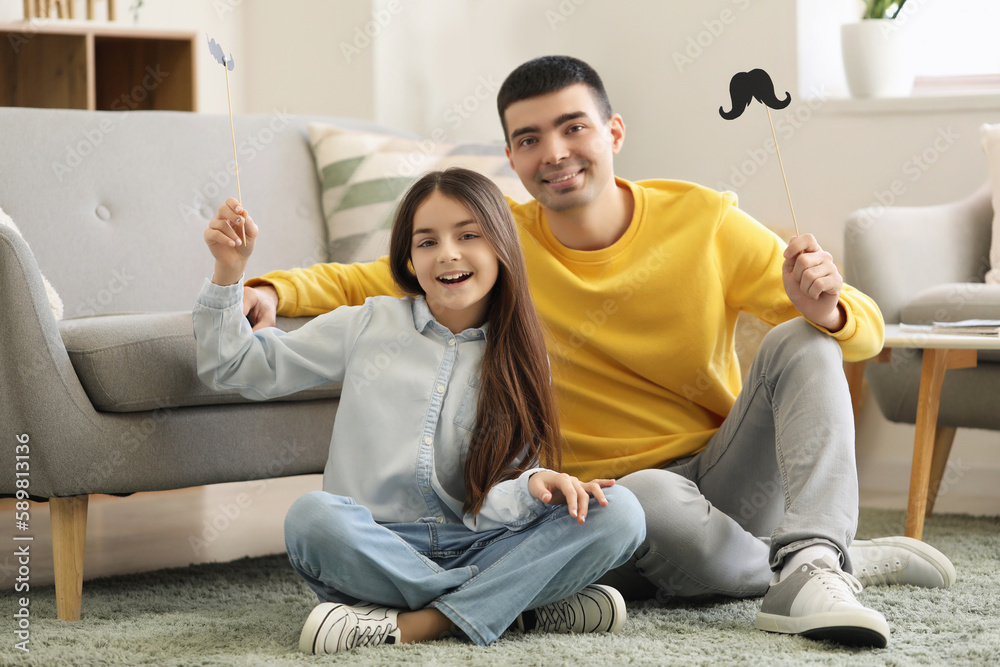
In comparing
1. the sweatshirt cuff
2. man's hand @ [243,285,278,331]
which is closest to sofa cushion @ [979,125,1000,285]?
man's hand @ [243,285,278,331]

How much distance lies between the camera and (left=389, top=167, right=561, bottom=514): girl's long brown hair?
1.21 metres

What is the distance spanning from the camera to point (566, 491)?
3.60ft

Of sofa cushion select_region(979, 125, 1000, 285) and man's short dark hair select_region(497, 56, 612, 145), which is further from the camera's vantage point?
sofa cushion select_region(979, 125, 1000, 285)

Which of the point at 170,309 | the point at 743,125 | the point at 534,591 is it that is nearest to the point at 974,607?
the point at 534,591

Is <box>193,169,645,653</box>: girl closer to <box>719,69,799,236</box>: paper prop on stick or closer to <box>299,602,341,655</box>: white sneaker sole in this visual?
<box>299,602,341,655</box>: white sneaker sole

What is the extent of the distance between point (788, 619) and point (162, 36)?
2.47 m

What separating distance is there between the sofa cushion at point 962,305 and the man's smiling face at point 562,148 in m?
0.84

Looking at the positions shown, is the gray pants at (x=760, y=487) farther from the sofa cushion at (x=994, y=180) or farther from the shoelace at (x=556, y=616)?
the sofa cushion at (x=994, y=180)

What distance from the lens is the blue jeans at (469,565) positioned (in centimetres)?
111

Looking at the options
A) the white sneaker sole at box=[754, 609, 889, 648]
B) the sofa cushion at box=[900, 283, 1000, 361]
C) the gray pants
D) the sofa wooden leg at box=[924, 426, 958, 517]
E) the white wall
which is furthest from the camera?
the white wall

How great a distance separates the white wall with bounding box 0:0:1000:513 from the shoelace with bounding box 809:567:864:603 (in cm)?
123

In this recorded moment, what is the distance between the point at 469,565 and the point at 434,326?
29 cm

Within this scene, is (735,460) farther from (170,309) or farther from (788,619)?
(170,309)

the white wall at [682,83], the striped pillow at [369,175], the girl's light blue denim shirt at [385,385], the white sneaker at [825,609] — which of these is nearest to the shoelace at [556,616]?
the girl's light blue denim shirt at [385,385]
